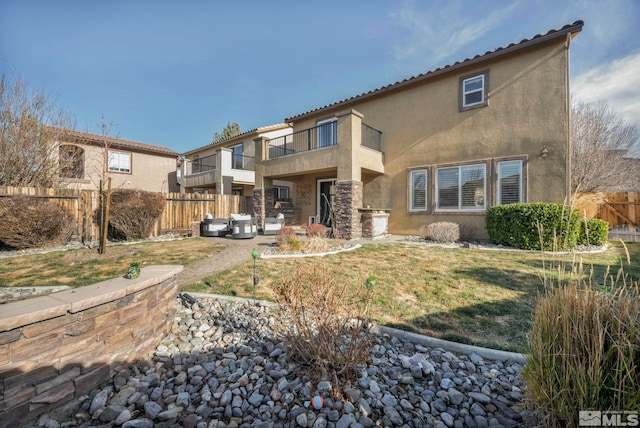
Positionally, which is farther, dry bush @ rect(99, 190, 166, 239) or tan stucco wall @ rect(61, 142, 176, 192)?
tan stucco wall @ rect(61, 142, 176, 192)

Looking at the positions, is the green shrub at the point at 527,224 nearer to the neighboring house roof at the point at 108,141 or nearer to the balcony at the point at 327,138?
the balcony at the point at 327,138

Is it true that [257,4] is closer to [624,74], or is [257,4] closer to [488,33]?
[488,33]

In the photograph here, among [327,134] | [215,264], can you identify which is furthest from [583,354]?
[327,134]

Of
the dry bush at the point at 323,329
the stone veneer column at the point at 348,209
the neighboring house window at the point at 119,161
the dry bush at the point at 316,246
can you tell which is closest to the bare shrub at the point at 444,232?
the stone veneer column at the point at 348,209

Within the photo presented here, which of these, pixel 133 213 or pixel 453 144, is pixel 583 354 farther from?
pixel 133 213

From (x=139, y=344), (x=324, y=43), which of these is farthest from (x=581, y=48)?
(x=139, y=344)

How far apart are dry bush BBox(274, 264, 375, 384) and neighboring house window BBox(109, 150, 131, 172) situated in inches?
852

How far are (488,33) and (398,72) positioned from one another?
3650 mm

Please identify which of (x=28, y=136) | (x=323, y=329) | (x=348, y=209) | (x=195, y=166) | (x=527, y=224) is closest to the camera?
(x=323, y=329)

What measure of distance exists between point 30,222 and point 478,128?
15.7 meters

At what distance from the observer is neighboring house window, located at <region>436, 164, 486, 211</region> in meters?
10.2

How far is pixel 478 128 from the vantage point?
10281mm

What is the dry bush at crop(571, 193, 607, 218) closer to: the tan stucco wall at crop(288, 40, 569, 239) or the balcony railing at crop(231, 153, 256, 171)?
→ the tan stucco wall at crop(288, 40, 569, 239)

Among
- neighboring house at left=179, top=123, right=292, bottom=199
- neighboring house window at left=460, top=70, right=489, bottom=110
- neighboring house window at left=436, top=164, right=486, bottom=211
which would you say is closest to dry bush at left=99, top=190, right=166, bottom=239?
neighboring house at left=179, top=123, right=292, bottom=199
